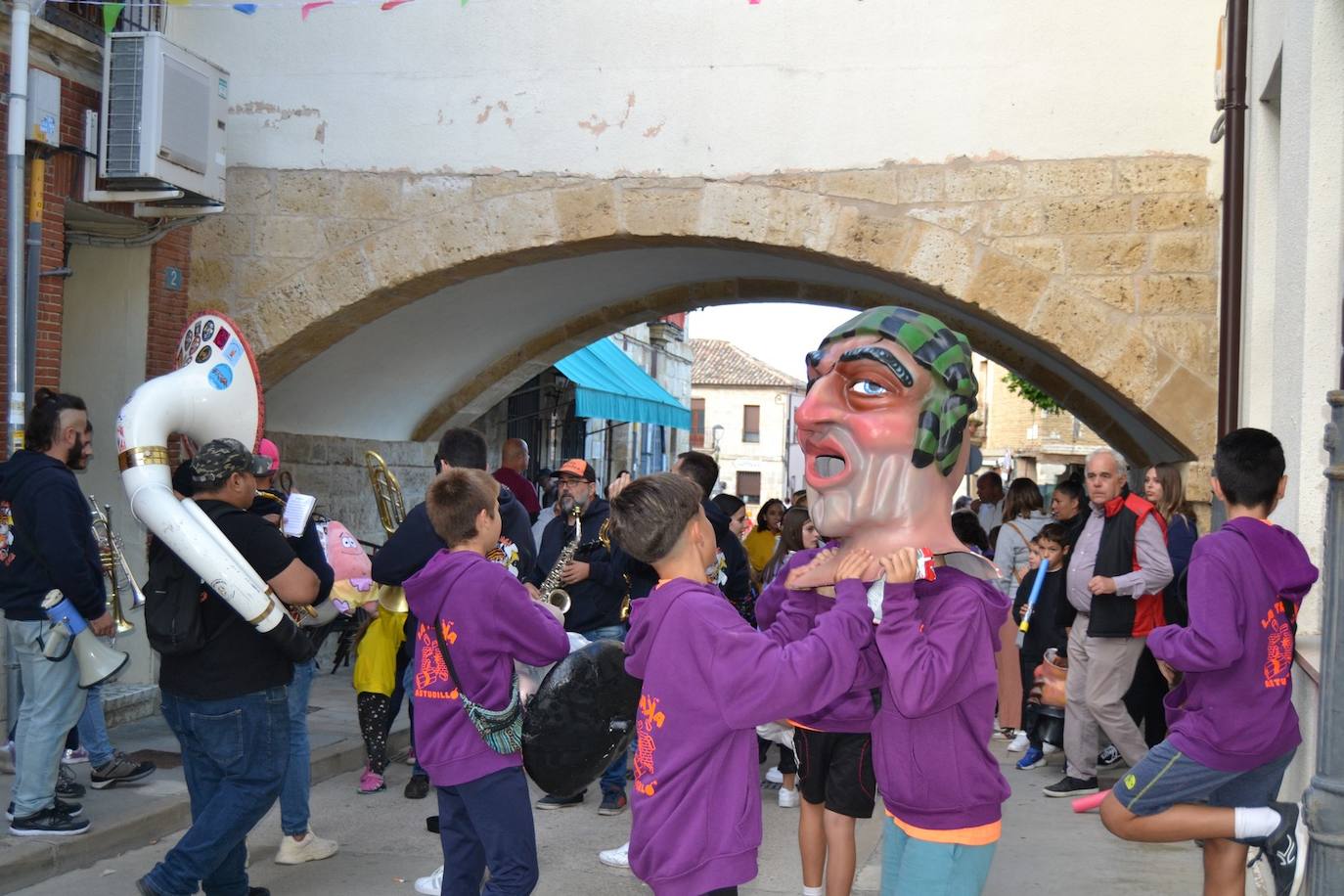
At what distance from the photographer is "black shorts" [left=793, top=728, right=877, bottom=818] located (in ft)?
14.3

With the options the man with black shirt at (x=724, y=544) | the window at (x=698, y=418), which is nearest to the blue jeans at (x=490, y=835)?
the man with black shirt at (x=724, y=544)

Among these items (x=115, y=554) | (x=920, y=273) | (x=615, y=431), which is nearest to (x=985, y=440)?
(x=615, y=431)

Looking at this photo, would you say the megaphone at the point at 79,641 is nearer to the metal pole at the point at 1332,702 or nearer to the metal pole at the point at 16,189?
the metal pole at the point at 16,189

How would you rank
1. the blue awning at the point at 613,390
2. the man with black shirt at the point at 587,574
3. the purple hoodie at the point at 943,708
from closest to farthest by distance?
the purple hoodie at the point at 943,708 < the man with black shirt at the point at 587,574 < the blue awning at the point at 613,390

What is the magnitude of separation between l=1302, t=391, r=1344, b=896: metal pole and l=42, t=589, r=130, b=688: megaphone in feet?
14.5

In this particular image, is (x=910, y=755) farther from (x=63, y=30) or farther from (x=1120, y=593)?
(x=63, y=30)

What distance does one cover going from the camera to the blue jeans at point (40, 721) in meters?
5.17

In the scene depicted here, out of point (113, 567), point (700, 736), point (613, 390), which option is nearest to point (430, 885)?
point (113, 567)

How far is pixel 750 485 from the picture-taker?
5850cm

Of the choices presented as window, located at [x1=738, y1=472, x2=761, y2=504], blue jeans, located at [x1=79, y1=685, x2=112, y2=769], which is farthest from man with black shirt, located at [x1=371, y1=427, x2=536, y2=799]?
window, located at [x1=738, y1=472, x2=761, y2=504]

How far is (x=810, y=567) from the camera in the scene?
117 inches

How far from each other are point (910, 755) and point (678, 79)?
6091mm

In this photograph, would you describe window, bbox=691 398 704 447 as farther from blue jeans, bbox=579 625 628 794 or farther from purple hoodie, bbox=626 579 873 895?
purple hoodie, bbox=626 579 873 895

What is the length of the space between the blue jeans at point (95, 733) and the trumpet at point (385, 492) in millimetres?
1583
